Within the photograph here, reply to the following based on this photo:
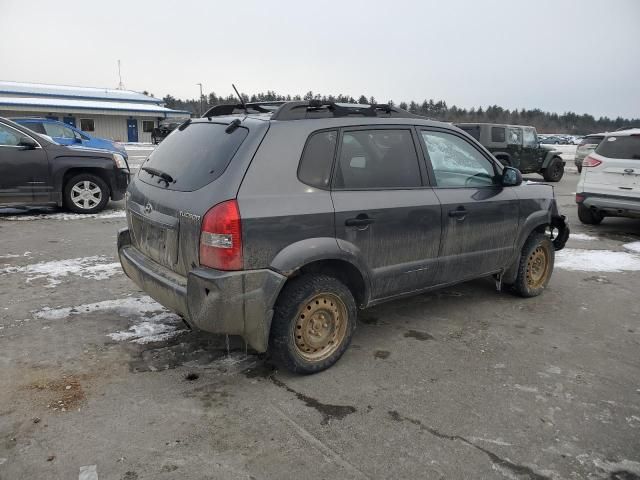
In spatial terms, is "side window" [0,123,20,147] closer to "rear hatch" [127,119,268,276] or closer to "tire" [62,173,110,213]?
"tire" [62,173,110,213]

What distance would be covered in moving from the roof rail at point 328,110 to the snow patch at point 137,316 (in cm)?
197

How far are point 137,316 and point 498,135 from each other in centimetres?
1452

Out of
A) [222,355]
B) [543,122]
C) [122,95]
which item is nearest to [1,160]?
[222,355]

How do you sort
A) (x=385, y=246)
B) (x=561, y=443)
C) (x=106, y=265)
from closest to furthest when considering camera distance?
(x=561, y=443) → (x=385, y=246) → (x=106, y=265)

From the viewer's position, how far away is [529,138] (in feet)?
56.4

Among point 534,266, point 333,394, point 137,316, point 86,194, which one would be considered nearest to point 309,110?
point 333,394

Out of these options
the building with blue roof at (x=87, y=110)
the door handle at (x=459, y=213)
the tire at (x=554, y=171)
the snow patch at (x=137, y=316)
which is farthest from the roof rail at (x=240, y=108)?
the building with blue roof at (x=87, y=110)

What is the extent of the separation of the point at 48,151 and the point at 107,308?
5.09 m

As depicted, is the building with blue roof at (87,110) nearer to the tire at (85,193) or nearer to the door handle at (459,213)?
the tire at (85,193)

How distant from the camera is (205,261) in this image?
2.99 meters

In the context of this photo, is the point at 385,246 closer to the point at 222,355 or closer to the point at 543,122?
the point at 222,355

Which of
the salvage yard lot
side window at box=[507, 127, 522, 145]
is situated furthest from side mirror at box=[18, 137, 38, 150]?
side window at box=[507, 127, 522, 145]

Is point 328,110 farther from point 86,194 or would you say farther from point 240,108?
point 86,194

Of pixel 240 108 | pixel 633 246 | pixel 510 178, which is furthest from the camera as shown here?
pixel 633 246
